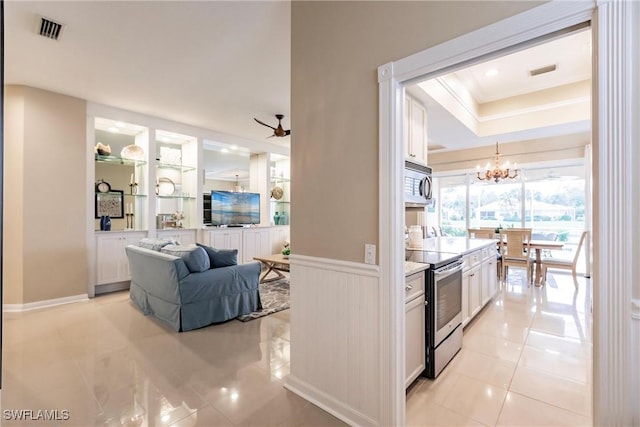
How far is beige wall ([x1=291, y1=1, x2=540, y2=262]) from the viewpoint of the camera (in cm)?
165

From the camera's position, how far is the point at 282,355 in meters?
2.75

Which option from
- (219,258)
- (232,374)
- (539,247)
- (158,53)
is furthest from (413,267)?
(539,247)

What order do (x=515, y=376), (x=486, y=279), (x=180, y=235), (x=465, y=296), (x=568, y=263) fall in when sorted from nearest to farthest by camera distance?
(x=515, y=376)
(x=465, y=296)
(x=486, y=279)
(x=568, y=263)
(x=180, y=235)

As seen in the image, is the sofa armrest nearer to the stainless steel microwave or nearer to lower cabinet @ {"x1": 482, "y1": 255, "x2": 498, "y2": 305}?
the stainless steel microwave

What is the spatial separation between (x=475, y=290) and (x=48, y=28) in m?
5.16

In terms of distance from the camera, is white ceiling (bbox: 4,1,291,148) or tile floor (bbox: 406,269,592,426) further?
white ceiling (bbox: 4,1,291,148)

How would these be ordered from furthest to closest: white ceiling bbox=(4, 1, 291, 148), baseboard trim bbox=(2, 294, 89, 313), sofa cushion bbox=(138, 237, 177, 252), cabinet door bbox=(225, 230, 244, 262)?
1. cabinet door bbox=(225, 230, 244, 262)
2. baseboard trim bbox=(2, 294, 89, 313)
3. sofa cushion bbox=(138, 237, 177, 252)
4. white ceiling bbox=(4, 1, 291, 148)

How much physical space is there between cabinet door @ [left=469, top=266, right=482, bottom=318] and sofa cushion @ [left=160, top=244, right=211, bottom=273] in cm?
299

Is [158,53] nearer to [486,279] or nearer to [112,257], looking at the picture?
[112,257]

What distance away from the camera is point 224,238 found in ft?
20.2

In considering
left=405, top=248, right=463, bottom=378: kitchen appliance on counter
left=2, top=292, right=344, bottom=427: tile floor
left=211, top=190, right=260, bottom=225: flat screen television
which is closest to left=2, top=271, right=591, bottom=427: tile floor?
left=2, top=292, right=344, bottom=427: tile floor

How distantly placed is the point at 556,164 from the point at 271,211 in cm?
635

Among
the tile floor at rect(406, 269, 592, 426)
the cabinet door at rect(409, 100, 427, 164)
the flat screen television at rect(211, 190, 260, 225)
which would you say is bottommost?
the tile floor at rect(406, 269, 592, 426)

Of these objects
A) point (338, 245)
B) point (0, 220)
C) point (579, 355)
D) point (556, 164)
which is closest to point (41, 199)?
point (0, 220)
